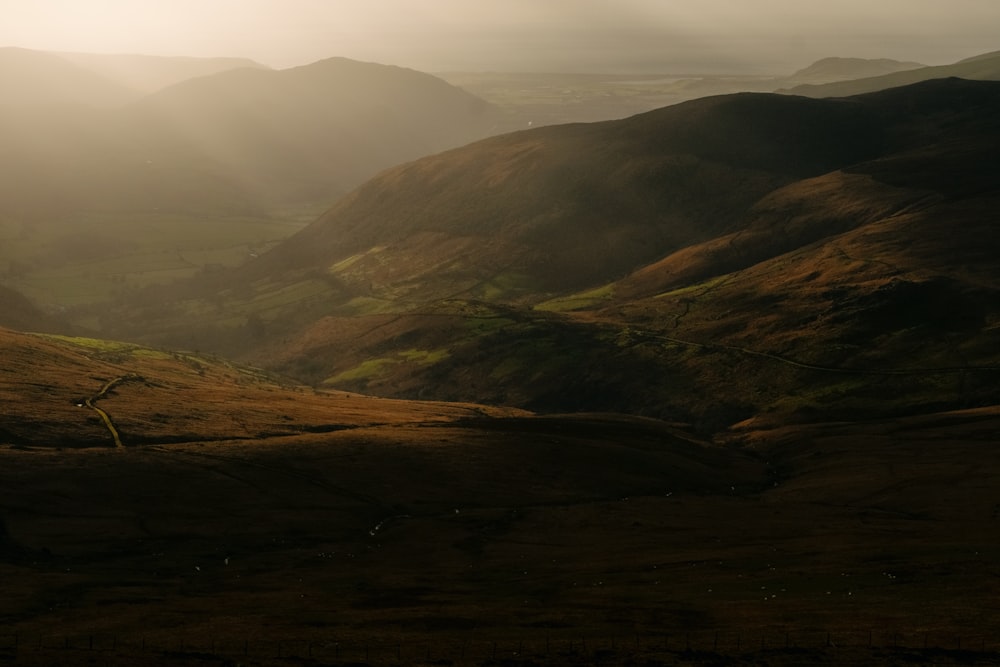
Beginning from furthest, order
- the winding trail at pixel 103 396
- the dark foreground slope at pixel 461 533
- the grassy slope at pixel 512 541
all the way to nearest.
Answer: the winding trail at pixel 103 396, the grassy slope at pixel 512 541, the dark foreground slope at pixel 461 533

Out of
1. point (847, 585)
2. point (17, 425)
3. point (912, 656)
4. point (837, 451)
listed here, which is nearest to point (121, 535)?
point (17, 425)

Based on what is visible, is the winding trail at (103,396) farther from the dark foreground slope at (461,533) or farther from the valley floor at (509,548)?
the valley floor at (509,548)

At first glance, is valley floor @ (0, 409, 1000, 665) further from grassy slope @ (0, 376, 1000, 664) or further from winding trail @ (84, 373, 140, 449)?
winding trail @ (84, 373, 140, 449)

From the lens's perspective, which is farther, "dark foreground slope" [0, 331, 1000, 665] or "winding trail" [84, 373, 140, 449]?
"winding trail" [84, 373, 140, 449]

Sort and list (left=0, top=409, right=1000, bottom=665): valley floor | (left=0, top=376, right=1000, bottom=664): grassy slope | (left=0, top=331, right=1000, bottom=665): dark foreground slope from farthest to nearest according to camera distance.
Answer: (left=0, top=376, right=1000, bottom=664): grassy slope < (left=0, top=331, right=1000, bottom=665): dark foreground slope < (left=0, top=409, right=1000, bottom=665): valley floor

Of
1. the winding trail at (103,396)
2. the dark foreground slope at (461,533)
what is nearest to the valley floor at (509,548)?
the dark foreground slope at (461,533)

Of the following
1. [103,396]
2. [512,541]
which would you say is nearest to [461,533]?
[512,541]

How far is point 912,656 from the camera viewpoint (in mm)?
58250

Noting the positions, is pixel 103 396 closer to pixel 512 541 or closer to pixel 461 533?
pixel 461 533

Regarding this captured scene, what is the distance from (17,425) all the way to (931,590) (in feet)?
331

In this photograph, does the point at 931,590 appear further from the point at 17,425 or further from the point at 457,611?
the point at 17,425

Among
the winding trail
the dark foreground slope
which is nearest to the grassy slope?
the dark foreground slope

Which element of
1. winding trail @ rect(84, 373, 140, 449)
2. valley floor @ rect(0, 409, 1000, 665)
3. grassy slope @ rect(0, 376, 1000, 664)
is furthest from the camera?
winding trail @ rect(84, 373, 140, 449)

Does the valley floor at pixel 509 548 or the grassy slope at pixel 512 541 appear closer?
the valley floor at pixel 509 548
